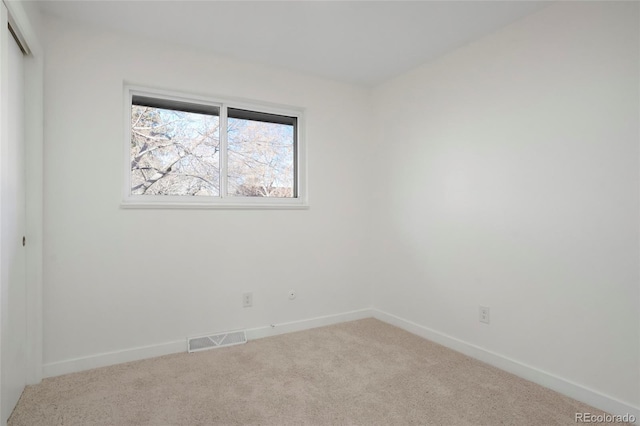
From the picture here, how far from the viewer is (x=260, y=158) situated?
316 centimetres

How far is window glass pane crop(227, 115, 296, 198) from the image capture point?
302cm

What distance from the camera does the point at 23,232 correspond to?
2.06 meters

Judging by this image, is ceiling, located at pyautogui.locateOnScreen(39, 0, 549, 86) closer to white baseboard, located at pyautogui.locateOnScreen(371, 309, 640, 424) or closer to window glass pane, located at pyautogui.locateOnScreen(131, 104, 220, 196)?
window glass pane, located at pyautogui.locateOnScreen(131, 104, 220, 196)

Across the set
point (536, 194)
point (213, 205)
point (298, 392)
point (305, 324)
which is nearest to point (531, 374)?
point (536, 194)

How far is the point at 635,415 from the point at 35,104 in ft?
Answer: 12.4

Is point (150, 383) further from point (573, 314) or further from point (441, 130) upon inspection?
point (441, 130)

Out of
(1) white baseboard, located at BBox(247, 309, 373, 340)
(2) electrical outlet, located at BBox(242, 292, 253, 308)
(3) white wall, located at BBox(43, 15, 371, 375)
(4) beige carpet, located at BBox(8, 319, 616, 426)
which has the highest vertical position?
(3) white wall, located at BBox(43, 15, 371, 375)

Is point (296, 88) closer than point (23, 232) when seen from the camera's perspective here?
No

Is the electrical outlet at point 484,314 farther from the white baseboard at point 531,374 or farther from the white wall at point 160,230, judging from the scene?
the white wall at point 160,230

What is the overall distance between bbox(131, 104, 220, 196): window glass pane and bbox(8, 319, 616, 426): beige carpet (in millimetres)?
1288

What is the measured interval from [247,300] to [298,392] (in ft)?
Answer: 3.48

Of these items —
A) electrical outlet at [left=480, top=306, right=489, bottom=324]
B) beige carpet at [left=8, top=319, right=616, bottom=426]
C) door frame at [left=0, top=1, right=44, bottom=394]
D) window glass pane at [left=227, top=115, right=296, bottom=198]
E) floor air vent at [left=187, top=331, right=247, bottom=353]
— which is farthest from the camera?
window glass pane at [left=227, top=115, right=296, bottom=198]

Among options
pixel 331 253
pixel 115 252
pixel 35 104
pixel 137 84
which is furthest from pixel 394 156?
pixel 35 104

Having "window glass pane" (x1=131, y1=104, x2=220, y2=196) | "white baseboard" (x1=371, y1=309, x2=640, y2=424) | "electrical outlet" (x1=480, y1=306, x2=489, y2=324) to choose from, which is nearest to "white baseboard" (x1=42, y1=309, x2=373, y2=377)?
"white baseboard" (x1=371, y1=309, x2=640, y2=424)
